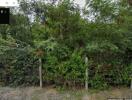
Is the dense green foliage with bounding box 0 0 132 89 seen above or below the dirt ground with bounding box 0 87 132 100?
above

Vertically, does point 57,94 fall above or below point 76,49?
below

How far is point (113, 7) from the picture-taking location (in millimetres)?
8852

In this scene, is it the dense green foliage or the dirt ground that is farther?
the dense green foliage

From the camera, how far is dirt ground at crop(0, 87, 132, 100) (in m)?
8.18

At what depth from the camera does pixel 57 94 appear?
837 cm

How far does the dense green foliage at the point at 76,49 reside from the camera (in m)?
8.63

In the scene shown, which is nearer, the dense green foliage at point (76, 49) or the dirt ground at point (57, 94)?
the dirt ground at point (57, 94)

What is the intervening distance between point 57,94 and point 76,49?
146 cm

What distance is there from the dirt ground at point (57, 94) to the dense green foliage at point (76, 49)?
31cm

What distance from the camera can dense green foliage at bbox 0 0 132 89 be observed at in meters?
8.63

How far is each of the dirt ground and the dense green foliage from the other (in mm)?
314

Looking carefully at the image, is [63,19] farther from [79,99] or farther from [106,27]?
[79,99]

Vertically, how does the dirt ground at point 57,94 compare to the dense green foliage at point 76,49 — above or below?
below

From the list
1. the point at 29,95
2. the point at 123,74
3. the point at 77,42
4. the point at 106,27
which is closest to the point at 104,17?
the point at 106,27
